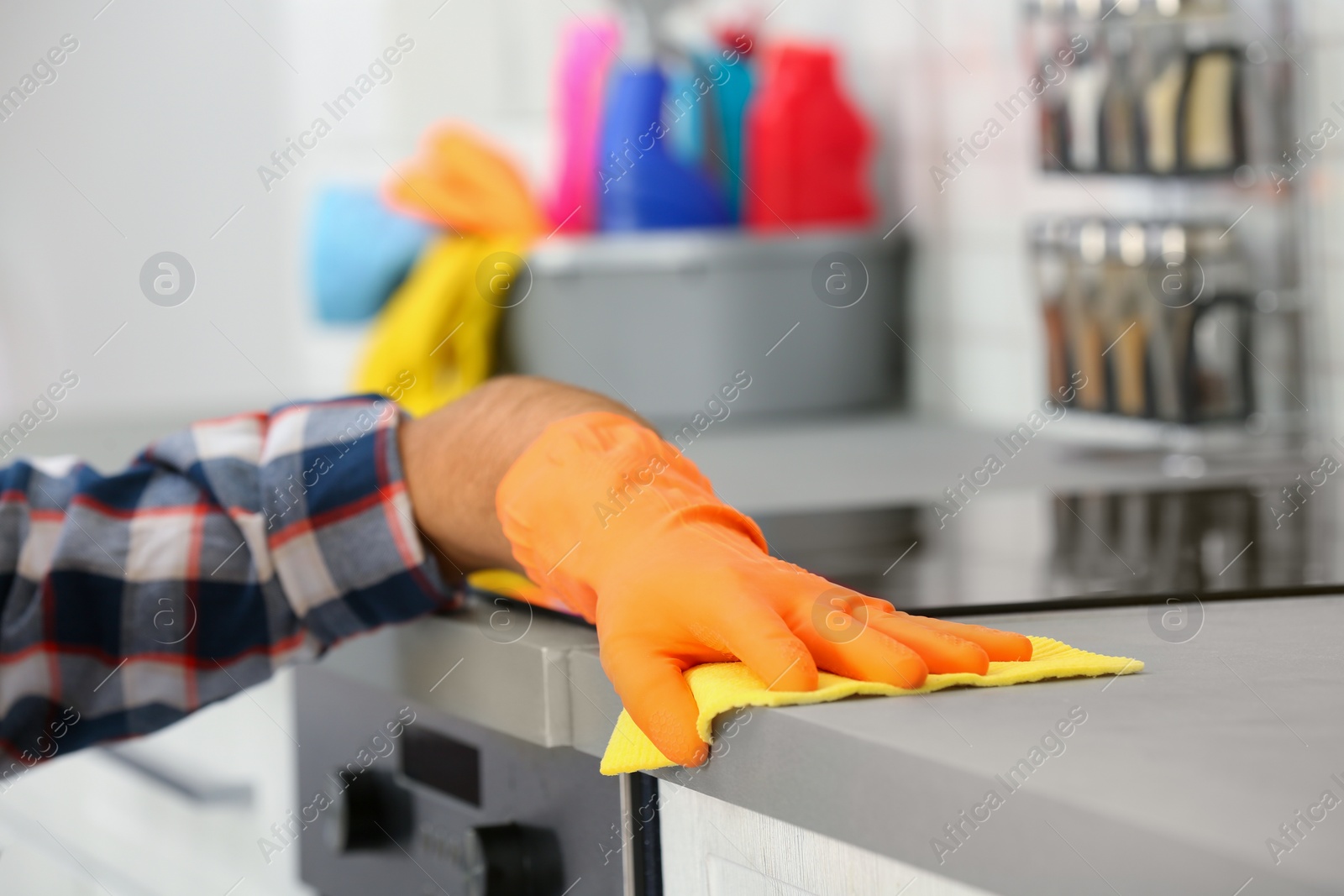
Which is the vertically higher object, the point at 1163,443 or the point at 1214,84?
the point at 1214,84

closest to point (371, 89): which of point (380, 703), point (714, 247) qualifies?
point (714, 247)

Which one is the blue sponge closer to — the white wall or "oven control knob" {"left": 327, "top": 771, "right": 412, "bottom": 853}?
the white wall

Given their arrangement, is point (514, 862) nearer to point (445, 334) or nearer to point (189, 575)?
point (189, 575)

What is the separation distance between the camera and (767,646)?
0.45 metres

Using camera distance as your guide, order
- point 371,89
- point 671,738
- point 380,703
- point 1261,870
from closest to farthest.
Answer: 1. point 1261,870
2. point 671,738
3. point 380,703
4. point 371,89

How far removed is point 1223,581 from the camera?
25.0 inches

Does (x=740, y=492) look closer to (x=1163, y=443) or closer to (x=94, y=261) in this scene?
(x=1163, y=443)

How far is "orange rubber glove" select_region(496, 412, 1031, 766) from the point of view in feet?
1.51

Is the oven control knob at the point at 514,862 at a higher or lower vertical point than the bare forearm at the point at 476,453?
lower

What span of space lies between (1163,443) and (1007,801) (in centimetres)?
81

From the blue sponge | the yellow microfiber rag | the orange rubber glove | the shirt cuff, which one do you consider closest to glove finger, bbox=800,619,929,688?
the orange rubber glove

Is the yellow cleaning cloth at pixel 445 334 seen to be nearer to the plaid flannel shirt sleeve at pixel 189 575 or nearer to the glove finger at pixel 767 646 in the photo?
the plaid flannel shirt sleeve at pixel 189 575

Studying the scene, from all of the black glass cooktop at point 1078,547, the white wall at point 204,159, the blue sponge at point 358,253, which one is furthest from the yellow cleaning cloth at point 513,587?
the white wall at point 204,159

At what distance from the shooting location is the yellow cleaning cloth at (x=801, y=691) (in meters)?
0.45
